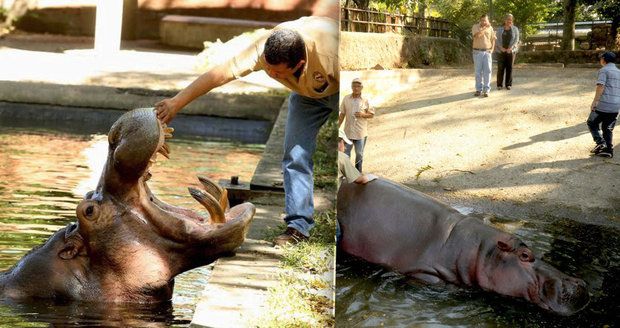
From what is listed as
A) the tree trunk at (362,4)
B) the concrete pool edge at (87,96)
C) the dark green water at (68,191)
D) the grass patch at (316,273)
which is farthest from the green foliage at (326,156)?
the concrete pool edge at (87,96)

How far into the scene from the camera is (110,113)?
12.9 ft

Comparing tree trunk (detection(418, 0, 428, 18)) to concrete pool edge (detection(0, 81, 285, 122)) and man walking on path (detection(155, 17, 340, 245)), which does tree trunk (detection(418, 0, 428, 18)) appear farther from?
concrete pool edge (detection(0, 81, 285, 122))

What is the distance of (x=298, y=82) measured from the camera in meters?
2.35

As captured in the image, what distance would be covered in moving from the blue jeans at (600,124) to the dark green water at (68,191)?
106 centimetres

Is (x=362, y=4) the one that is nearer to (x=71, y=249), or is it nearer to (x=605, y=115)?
(x=605, y=115)

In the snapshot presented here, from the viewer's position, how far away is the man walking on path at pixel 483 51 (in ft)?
6.86

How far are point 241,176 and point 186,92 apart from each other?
1671 millimetres

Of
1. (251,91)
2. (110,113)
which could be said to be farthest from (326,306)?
(251,91)

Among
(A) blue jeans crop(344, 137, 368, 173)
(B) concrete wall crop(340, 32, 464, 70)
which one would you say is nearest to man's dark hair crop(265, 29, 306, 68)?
(B) concrete wall crop(340, 32, 464, 70)

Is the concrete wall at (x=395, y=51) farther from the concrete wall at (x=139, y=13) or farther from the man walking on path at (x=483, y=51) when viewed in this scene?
the concrete wall at (x=139, y=13)

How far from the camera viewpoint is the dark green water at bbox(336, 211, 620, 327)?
2088 mm

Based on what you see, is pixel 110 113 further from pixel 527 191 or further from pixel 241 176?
pixel 527 191

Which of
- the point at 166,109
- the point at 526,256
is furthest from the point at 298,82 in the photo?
the point at 526,256

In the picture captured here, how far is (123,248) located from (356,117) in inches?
25.1
